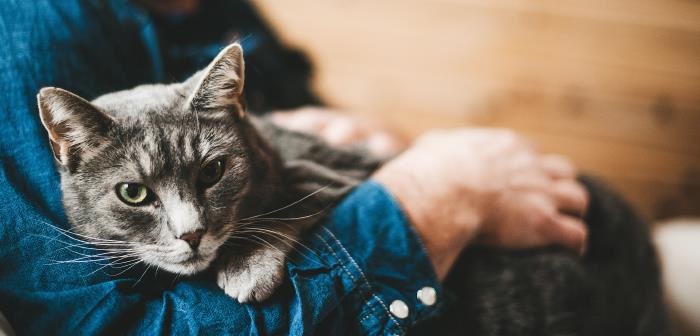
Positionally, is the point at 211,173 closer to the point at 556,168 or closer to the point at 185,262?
the point at 185,262

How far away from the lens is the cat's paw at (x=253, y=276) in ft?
2.37

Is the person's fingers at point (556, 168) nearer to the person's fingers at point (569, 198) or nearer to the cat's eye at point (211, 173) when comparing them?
the person's fingers at point (569, 198)

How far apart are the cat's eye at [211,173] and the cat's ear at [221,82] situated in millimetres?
96

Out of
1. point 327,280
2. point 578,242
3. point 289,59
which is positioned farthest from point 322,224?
point 289,59

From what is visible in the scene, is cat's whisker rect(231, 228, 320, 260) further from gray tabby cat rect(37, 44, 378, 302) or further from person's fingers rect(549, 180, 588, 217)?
Answer: person's fingers rect(549, 180, 588, 217)

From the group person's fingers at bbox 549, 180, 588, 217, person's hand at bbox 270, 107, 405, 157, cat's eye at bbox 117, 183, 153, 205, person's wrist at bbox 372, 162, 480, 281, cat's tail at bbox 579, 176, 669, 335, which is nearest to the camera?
cat's eye at bbox 117, 183, 153, 205

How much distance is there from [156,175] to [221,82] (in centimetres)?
18

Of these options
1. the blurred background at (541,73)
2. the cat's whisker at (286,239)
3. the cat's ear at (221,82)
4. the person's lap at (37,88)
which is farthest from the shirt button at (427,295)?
the blurred background at (541,73)

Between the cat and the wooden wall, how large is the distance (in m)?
1.03

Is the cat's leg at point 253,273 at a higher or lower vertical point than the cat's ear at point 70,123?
lower

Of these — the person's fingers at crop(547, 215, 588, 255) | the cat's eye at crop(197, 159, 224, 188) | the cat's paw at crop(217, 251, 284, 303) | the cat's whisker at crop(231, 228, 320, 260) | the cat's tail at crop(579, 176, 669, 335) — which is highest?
the cat's eye at crop(197, 159, 224, 188)

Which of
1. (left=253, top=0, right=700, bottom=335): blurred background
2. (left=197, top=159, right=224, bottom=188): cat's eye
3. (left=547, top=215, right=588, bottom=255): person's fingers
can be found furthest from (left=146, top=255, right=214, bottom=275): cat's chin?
(left=253, top=0, right=700, bottom=335): blurred background

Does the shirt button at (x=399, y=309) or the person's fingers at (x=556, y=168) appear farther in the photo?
the person's fingers at (x=556, y=168)

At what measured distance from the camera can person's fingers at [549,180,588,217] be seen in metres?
1.16
